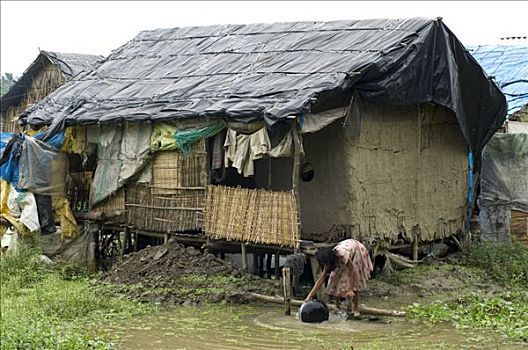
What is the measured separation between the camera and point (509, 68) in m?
18.7

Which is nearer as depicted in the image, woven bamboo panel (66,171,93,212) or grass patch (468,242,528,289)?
grass patch (468,242,528,289)

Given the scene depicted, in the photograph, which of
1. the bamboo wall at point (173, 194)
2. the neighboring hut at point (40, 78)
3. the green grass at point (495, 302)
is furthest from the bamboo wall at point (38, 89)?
the green grass at point (495, 302)

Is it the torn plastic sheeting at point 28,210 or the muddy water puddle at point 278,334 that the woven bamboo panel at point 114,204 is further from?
the muddy water puddle at point 278,334

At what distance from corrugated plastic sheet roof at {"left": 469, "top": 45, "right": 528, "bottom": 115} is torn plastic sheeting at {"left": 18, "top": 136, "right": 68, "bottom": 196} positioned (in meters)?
8.07

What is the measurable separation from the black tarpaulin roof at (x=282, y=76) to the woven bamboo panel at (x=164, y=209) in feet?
4.17

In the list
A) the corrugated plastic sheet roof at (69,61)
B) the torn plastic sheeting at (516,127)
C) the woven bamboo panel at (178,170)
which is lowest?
the woven bamboo panel at (178,170)

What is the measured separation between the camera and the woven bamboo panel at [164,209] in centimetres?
1397

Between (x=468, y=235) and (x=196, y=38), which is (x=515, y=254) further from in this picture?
(x=196, y=38)

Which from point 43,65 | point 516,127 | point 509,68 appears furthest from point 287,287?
point 43,65

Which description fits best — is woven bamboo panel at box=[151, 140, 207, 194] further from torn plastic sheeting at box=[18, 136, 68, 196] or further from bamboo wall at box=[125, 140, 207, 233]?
torn plastic sheeting at box=[18, 136, 68, 196]

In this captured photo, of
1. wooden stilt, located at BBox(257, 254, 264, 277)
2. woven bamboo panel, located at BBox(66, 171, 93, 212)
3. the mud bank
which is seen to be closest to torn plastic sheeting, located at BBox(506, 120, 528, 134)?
wooden stilt, located at BBox(257, 254, 264, 277)

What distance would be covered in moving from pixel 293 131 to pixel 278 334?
10.2 feet

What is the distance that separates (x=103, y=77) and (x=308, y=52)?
4379mm

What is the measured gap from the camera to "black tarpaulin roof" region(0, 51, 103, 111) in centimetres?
2588
